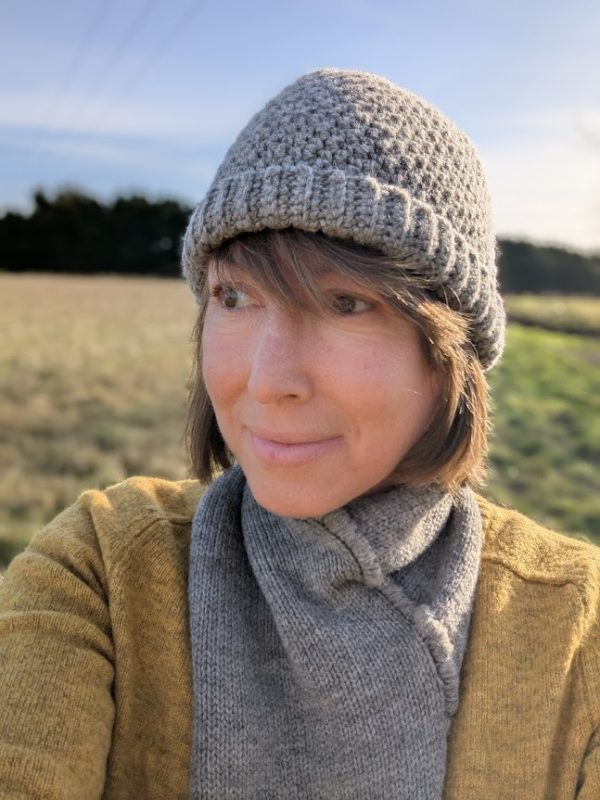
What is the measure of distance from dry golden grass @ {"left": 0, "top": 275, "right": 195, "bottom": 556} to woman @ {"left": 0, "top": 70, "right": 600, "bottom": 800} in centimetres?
68

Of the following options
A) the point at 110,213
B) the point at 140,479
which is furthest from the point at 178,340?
the point at 110,213

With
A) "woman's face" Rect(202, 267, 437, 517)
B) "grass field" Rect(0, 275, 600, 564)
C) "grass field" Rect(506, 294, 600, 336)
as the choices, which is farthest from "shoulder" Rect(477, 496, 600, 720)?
"grass field" Rect(506, 294, 600, 336)

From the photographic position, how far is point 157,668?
1.48 m

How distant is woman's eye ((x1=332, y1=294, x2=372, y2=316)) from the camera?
4.70 feet

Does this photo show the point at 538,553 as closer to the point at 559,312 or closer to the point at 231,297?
the point at 231,297

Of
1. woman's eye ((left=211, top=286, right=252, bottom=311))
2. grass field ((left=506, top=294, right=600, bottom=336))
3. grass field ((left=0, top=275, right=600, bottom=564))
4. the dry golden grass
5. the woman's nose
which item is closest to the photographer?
the woman's nose

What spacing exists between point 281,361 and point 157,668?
2.08 feet

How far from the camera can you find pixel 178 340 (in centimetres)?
1579

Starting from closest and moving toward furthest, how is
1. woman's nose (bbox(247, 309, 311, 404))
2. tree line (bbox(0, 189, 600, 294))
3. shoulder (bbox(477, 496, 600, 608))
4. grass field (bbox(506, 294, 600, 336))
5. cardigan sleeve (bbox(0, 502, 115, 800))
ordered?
cardigan sleeve (bbox(0, 502, 115, 800)) < woman's nose (bbox(247, 309, 311, 404)) < shoulder (bbox(477, 496, 600, 608)) < grass field (bbox(506, 294, 600, 336)) < tree line (bbox(0, 189, 600, 294))

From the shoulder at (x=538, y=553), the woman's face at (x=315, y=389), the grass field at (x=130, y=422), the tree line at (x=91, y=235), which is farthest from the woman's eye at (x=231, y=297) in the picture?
the tree line at (x=91, y=235)

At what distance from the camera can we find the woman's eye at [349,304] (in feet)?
4.70

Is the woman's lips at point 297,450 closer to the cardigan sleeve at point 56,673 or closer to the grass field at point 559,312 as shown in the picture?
the cardigan sleeve at point 56,673

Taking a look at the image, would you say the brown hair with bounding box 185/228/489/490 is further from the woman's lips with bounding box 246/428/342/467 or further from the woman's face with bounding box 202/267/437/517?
the woman's lips with bounding box 246/428/342/467

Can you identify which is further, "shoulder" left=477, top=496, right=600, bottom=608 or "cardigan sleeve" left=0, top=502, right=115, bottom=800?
"shoulder" left=477, top=496, right=600, bottom=608
